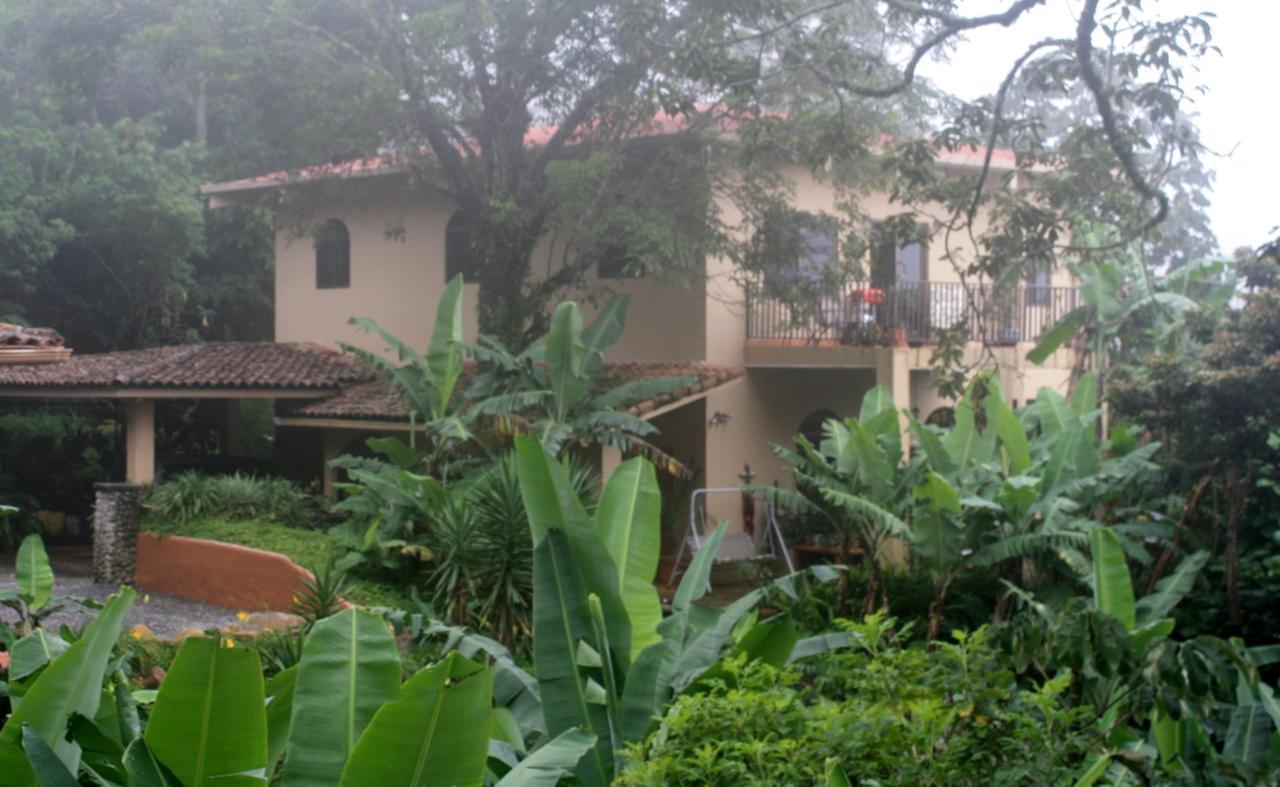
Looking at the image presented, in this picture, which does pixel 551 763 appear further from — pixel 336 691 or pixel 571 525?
pixel 571 525

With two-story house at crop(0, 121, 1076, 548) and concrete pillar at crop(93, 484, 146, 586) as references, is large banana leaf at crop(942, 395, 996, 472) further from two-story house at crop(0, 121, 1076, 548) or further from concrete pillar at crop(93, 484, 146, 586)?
concrete pillar at crop(93, 484, 146, 586)

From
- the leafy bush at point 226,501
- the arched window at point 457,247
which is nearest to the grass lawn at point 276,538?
the leafy bush at point 226,501

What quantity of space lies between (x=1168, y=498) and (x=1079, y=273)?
477 cm

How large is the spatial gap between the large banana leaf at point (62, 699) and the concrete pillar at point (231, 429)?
2032 cm

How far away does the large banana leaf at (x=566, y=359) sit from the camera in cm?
1433

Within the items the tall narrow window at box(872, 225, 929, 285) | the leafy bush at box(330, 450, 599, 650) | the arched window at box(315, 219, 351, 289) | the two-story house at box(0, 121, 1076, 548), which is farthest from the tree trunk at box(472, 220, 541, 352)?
the arched window at box(315, 219, 351, 289)

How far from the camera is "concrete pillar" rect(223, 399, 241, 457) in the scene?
24031mm

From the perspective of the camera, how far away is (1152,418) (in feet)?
39.9

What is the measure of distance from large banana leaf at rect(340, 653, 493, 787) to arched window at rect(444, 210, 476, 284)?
16.7m

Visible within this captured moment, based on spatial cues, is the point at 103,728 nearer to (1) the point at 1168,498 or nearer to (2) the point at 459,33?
(1) the point at 1168,498

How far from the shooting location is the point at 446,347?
49.5 feet

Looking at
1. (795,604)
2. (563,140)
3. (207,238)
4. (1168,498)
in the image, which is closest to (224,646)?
(795,604)

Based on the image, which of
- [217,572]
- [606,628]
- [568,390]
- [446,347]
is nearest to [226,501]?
[217,572]

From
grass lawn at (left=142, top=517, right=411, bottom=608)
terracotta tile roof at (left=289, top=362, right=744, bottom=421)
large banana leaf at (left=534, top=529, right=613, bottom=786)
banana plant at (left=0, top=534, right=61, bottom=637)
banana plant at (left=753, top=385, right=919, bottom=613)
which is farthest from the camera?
terracotta tile roof at (left=289, top=362, right=744, bottom=421)
